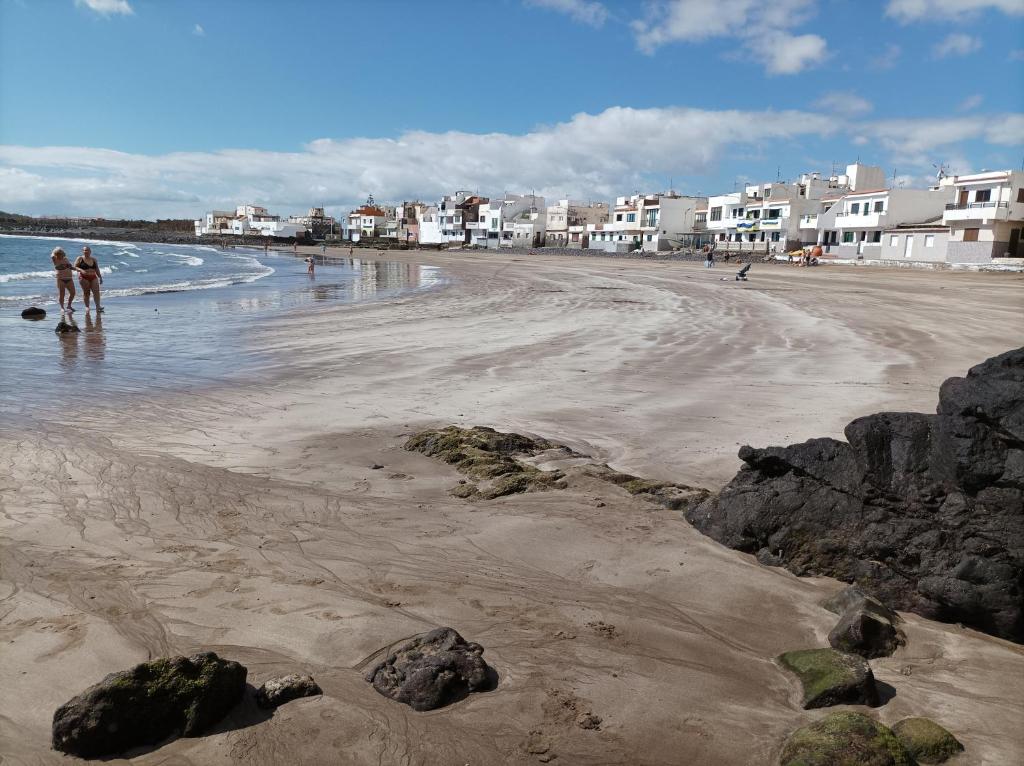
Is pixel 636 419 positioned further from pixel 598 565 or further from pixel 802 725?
pixel 802 725

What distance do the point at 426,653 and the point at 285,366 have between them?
9.02 metres

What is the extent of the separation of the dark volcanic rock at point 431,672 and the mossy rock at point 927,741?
182cm

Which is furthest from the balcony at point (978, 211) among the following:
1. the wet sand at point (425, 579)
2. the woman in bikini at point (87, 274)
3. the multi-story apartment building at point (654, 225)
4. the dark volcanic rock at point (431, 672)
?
the dark volcanic rock at point (431, 672)

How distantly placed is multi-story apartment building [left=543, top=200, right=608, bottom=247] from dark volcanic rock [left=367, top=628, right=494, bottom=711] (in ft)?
340

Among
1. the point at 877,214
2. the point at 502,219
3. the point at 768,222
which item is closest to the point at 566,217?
the point at 502,219

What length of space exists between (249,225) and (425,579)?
179 m

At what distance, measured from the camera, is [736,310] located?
21.3 meters

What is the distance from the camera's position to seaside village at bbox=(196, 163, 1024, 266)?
46281 millimetres

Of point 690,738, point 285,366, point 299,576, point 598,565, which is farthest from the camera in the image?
point 285,366

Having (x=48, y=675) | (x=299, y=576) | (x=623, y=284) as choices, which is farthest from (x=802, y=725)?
(x=623, y=284)

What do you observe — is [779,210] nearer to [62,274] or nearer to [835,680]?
[62,274]

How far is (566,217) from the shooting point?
110 metres

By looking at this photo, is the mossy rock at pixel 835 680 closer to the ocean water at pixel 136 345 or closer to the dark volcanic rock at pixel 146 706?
the dark volcanic rock at pixel 146 706

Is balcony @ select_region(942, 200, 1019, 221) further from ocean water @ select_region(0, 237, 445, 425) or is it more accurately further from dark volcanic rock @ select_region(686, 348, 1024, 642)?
dark volcanic rock @ select_region(686, 348, 1024, 642)
